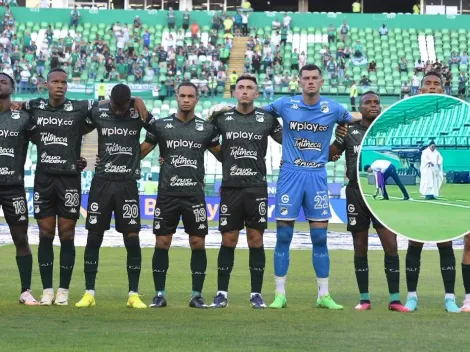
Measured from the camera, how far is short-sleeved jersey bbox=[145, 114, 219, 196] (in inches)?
484

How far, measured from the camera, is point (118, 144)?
484 inches

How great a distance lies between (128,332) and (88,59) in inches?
1457

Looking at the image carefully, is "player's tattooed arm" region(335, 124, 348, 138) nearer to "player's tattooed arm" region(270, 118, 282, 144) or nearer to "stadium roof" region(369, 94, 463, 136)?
"stadium roof" region(369, 94, 463, 136)

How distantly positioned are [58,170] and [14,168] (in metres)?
0.48

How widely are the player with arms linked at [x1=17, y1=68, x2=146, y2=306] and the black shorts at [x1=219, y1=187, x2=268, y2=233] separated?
161cm

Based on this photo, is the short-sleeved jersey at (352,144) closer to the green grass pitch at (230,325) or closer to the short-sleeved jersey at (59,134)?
the green grass pitch at (230,325)

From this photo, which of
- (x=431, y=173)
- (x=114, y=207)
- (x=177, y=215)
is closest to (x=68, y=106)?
(x=114, y=207)

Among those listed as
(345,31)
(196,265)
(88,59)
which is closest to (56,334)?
(196,265)

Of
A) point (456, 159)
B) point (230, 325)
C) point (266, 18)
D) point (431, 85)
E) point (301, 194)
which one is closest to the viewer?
point (230, 325)

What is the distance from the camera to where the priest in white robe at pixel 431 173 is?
1178 centimetres

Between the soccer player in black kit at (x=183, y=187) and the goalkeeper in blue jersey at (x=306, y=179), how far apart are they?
33.7 inches

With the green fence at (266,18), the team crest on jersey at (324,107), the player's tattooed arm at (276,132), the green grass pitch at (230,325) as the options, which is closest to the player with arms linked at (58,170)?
the green grass pitch at (230,325)

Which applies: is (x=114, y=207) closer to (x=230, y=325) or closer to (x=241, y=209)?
(x=241, y=209)

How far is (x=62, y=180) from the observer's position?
488 inches
